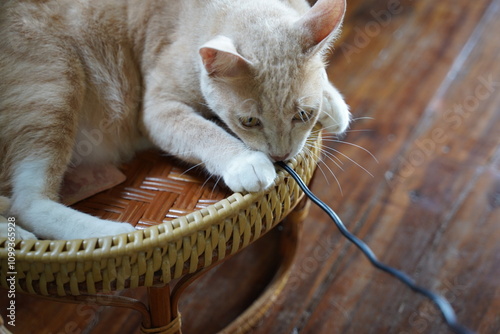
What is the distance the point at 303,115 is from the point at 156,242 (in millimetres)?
383

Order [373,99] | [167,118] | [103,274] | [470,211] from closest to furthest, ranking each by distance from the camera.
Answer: [103,274], [167,118], [470,211], [373,99]

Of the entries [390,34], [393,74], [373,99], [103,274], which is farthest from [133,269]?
[390,34]

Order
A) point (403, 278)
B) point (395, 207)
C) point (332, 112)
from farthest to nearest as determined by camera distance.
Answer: point (395, 207)
point (332, 112)
point (403, 278)

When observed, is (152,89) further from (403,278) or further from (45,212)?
(403,278)

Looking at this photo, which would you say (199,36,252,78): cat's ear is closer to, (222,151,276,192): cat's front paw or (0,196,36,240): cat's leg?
(222,151,276,192): cat's front paw

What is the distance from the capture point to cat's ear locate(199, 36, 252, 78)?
95cm

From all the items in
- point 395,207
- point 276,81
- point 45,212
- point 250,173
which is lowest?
point 395,207

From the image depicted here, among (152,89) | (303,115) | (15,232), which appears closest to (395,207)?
(303,115)

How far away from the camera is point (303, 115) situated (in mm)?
1062

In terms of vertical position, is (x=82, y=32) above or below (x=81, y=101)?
above

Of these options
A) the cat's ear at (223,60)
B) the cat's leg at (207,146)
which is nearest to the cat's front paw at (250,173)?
the cat's leg at (207,146)

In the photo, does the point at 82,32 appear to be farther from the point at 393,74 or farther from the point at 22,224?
the point at 393,74

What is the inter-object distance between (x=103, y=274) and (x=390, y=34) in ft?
5.50

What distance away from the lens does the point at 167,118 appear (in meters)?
1.18
